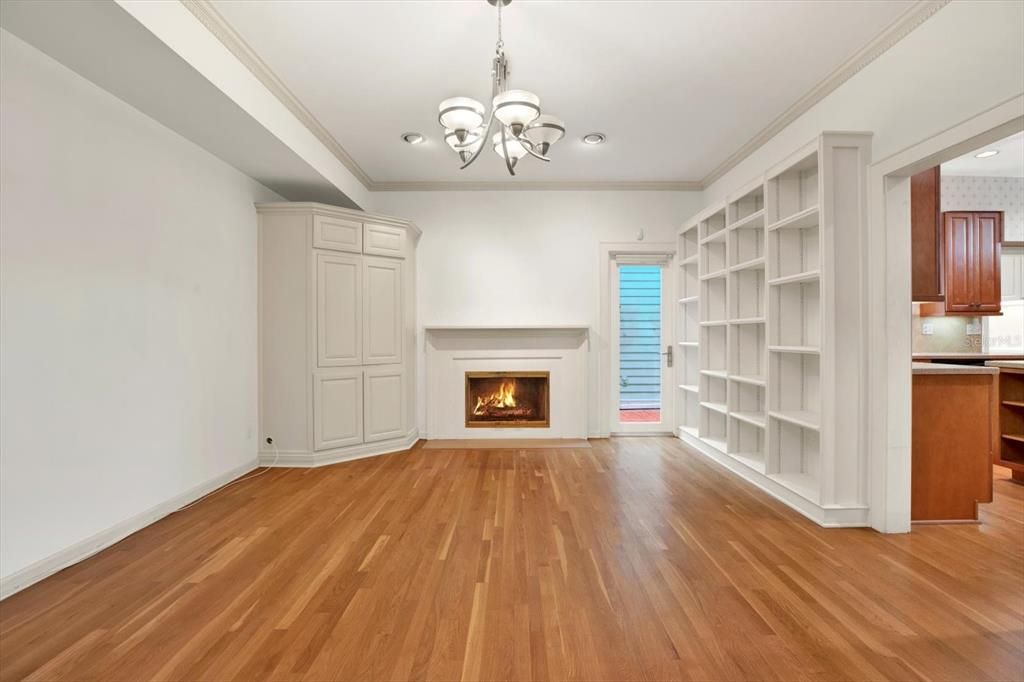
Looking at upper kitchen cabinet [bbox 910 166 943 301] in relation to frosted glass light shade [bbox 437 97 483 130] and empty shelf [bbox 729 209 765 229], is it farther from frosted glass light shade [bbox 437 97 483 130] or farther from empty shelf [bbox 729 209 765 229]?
frosted glass light shade [bbox 437 97 483 130]

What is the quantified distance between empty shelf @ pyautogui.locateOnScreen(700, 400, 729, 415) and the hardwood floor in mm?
1165

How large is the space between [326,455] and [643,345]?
369cm

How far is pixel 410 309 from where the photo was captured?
17.0 feet

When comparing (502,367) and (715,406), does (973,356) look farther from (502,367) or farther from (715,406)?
(502,367)

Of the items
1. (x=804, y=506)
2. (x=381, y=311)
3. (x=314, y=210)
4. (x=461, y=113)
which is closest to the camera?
(x=461, y=113)

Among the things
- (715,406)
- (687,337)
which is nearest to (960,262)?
(687,337)

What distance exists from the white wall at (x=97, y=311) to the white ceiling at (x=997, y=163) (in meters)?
6.56

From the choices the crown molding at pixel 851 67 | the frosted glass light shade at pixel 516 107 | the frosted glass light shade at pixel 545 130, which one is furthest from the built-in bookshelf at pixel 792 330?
the frosted glass light shade at pixel 516 107

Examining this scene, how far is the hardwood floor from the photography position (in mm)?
1664

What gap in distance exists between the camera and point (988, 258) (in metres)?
5.02

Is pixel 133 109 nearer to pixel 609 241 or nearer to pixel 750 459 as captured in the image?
pixel 609 241

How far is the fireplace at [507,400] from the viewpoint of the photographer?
5375mm

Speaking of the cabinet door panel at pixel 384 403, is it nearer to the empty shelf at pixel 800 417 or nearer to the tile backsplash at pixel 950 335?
the empty shelf at pixel 800 417

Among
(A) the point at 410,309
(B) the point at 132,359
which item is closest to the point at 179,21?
(B) the point at 132,359
